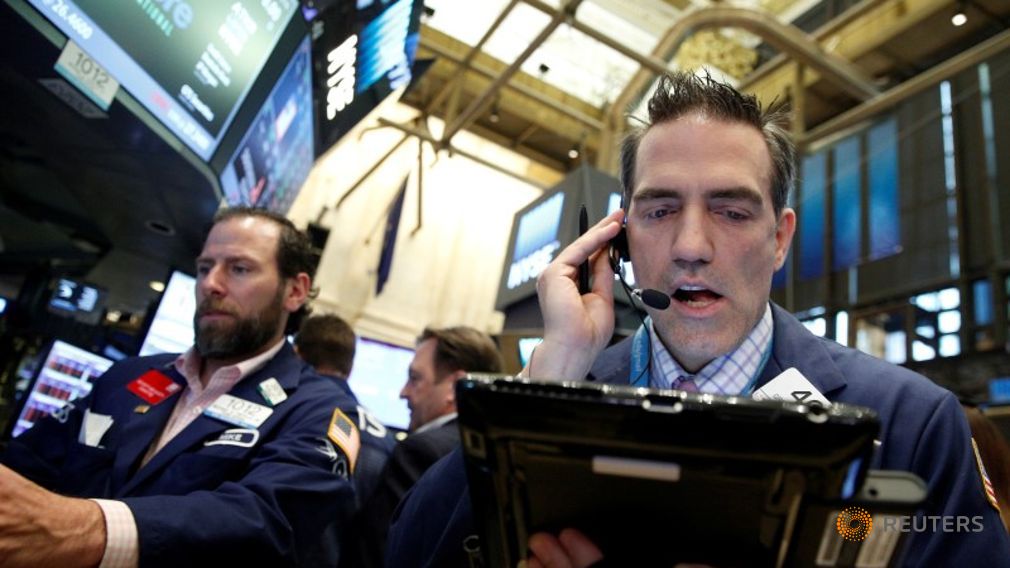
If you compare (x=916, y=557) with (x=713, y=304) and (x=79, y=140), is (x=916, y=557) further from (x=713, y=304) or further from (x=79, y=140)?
(x=79, y=140)

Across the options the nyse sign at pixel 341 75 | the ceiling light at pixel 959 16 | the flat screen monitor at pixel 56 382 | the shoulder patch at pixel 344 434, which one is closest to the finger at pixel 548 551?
the shoulder patch at pixel 344 434

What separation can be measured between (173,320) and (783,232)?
2.58 metres

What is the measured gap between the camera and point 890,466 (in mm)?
1040

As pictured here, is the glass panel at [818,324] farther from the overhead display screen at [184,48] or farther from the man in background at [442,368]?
the overhead display screen at [184,48]

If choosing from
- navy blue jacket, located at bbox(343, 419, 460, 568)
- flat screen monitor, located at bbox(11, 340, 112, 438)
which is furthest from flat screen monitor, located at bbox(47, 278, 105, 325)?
navy blue jacket, located at bbox(343, 419, 460, 568)

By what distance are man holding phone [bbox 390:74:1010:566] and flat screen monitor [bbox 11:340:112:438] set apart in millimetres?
2003

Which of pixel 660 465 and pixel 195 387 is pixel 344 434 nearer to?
pixel 195 387

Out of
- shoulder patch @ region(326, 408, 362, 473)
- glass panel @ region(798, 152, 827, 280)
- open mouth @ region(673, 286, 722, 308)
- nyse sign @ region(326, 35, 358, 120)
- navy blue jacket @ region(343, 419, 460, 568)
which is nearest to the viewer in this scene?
open mouth @ region(673, 286, 722, 308)

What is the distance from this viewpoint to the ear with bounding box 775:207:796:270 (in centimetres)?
138

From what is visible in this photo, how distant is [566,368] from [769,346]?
427mm

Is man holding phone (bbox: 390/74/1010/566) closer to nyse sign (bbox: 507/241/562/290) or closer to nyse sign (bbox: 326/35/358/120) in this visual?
nyse sign (bbox: 507/241/562/290)

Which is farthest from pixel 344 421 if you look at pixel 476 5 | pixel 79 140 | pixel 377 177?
pixel 377 177

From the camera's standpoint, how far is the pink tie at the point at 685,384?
49.3 inches

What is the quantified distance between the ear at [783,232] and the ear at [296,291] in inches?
56.4
